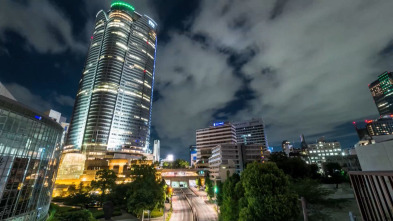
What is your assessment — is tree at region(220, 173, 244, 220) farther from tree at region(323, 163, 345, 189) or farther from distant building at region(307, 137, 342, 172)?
distant building at region(307, 137, 342, 172)

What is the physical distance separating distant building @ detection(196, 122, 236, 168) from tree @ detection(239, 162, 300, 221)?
103 metres

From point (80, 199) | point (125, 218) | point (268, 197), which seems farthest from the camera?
point (80, 199)

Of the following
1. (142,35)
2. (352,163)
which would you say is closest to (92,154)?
(142,35)

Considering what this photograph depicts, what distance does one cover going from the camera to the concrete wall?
41.1 feet

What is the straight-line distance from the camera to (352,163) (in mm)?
84125

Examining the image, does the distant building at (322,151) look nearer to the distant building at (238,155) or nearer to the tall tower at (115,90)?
the distant building at (238,155)

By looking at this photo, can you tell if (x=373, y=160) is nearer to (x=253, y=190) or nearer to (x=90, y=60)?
(x=253, y=190)

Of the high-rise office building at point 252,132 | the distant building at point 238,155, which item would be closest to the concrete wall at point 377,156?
the distant building at point 238,155

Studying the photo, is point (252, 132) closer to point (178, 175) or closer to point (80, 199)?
point (178, 175)

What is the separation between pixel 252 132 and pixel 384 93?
13888 centimetres

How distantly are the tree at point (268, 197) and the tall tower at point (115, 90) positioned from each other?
11252 cm

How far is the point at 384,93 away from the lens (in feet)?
542

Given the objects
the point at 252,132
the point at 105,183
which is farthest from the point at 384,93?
the point at 105,183

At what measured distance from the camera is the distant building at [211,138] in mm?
125688
